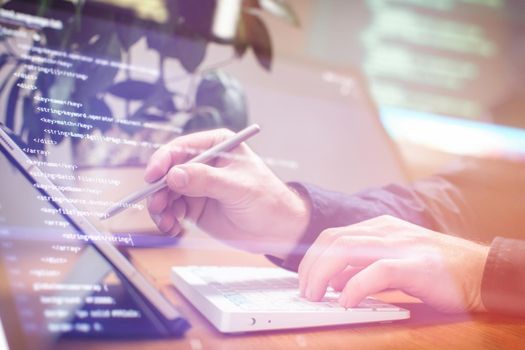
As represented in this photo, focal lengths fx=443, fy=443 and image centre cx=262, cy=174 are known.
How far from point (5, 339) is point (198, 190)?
7.3 inches

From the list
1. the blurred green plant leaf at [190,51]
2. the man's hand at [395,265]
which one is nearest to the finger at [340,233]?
the man's hand at [395,265]

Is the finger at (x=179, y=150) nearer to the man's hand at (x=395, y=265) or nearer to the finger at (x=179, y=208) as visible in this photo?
the finger at (x=179, y=208)

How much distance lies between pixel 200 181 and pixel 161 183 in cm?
4

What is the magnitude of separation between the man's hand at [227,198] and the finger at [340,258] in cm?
8

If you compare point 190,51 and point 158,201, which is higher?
point 190,51

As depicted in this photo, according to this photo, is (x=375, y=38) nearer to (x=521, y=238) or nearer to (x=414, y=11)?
(x=414, y=11)

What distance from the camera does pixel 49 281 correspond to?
0.35m

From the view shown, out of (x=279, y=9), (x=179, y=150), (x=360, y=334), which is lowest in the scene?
(x=360, y=334)

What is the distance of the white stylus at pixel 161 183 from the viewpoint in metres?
0.40

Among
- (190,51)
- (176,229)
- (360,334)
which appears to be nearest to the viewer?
(360,334)

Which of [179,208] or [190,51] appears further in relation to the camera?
[190,51]

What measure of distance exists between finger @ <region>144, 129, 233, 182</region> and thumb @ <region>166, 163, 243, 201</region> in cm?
1

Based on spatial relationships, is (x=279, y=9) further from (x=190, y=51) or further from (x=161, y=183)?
(x=161, y=183)

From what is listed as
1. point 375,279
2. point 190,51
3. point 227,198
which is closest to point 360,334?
point 375,279
